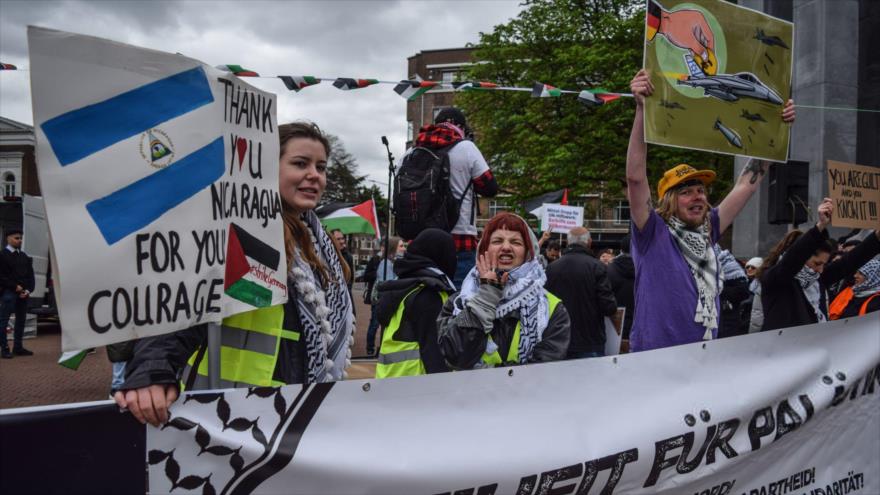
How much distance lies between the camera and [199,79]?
1864 millimetres

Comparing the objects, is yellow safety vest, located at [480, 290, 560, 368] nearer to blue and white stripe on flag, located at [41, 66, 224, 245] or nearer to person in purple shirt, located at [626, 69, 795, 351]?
person in purple shirt, located at [626, 69, 795, 351]

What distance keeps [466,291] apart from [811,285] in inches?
109

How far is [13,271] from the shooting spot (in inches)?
445

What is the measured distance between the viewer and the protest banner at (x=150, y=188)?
1.51 meters

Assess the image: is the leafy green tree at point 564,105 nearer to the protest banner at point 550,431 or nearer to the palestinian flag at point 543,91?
the palestinian flag at point 543,91

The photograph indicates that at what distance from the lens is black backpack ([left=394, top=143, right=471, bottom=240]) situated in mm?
4125

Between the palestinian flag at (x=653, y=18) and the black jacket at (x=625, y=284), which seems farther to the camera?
the black jacket at (x=625, y=284)

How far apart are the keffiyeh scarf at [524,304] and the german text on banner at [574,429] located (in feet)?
1.32

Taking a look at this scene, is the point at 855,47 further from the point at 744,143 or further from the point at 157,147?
the point at 157,147

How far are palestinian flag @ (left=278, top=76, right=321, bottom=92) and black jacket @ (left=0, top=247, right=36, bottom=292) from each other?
911 cm

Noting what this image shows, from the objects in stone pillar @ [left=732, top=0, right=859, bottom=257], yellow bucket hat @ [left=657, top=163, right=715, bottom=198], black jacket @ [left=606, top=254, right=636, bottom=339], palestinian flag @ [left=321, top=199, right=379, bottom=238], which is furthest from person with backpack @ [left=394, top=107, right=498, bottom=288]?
stone pillar @ [left=732, top=0, right=859, bottom=257]

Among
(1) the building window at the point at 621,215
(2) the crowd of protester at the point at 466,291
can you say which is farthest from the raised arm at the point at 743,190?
(1) the building window at the point at 621,215

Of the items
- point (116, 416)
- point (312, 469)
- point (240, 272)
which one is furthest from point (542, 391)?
point (116, 416)

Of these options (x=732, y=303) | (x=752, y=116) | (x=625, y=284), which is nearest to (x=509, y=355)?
(x=752, y=116)
